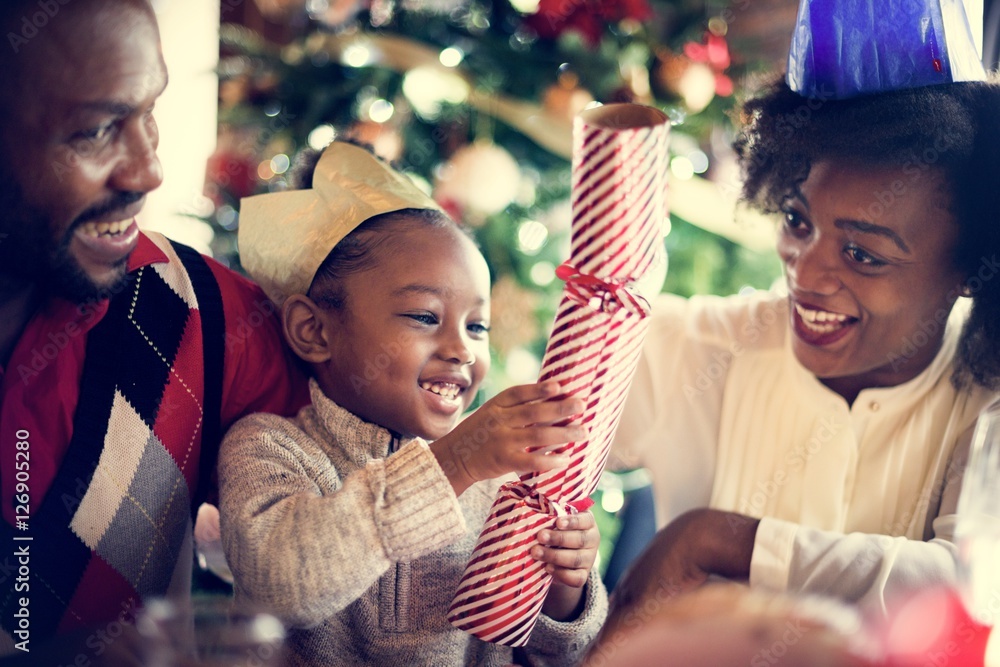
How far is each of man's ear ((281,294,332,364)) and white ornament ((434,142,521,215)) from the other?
34.0 inches

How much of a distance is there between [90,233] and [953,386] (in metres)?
1.20

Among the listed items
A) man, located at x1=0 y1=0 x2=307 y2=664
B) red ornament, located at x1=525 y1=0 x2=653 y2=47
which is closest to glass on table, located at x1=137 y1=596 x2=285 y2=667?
man, located at x1=0 y1=0 x2=307 y2=664

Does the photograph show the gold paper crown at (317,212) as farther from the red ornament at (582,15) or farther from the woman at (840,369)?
the red ornament at (582,15)

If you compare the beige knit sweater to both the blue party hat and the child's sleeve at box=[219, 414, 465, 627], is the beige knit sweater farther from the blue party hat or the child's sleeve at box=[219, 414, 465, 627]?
the blue party hat

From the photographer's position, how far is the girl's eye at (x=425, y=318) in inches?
42.7

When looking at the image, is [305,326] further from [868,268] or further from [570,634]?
[868,268]

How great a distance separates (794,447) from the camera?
1382 millimetres

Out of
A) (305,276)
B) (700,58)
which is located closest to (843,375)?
(305,276)

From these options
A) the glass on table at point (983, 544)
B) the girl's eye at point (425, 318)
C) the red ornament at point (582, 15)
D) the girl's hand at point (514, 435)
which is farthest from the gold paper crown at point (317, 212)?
the red ornament at point (582, 15)

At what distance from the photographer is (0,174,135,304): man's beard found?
875mm

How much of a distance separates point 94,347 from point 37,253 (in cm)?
14

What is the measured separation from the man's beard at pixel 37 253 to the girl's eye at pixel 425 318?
1.15ft

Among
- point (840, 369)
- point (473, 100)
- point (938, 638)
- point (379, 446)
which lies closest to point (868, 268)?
point (840, 369)

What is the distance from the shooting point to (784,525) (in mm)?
1197
